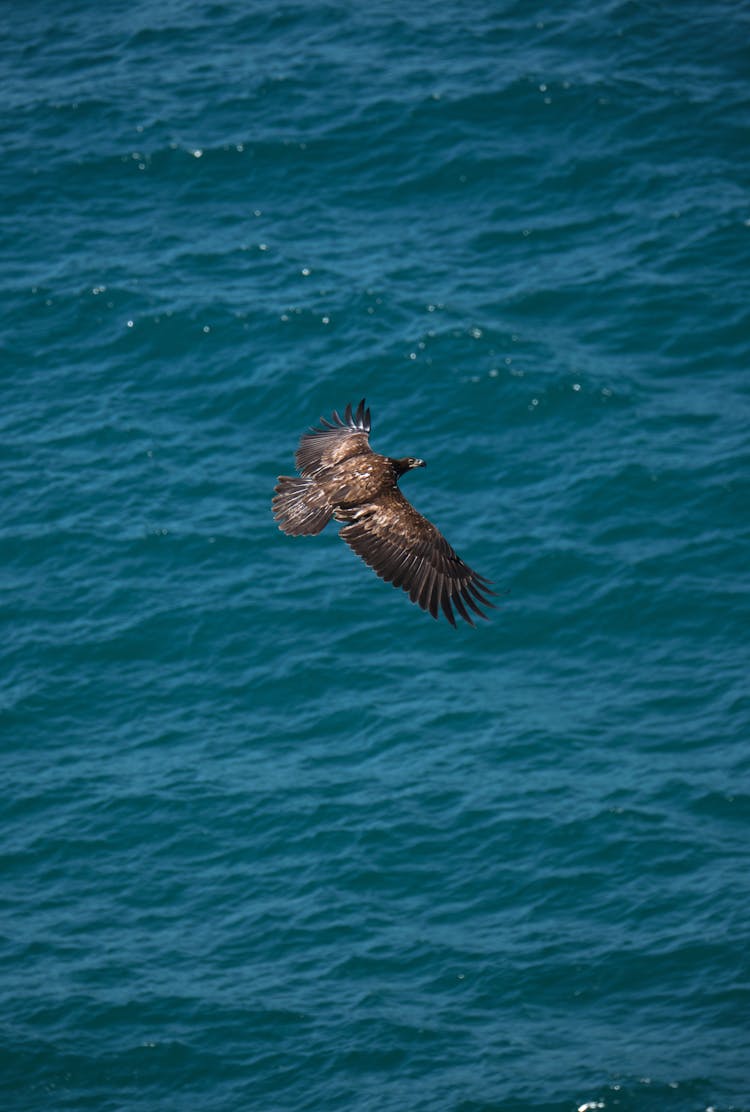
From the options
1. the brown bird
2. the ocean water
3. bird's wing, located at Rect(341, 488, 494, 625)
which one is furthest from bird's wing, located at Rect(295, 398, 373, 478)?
the ocean water

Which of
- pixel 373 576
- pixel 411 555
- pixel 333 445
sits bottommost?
pixel 411 555

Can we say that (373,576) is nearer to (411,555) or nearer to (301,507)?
(301,507)

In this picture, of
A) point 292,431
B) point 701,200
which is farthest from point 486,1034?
point 701,200

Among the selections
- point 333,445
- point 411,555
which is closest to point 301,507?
point 411,555

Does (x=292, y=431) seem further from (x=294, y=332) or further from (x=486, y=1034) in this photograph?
(x=486, y=1034)

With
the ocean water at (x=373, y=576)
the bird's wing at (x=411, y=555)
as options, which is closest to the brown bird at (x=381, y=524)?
the bird's wing at (x=411, y=555)

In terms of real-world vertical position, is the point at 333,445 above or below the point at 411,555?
above
